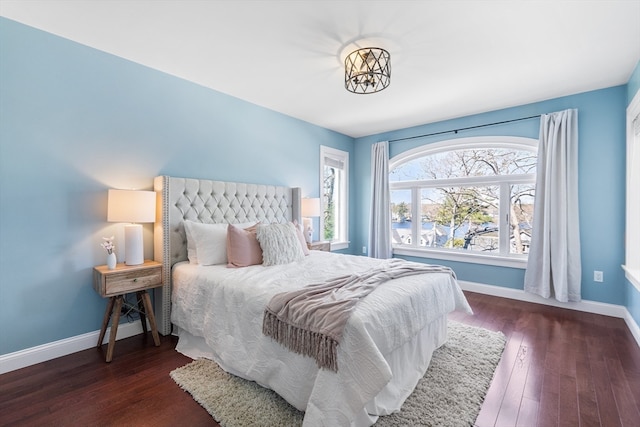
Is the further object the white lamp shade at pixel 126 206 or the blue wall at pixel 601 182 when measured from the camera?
the blue wall at pixel 601 182

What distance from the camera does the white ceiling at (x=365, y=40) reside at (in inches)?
78.2

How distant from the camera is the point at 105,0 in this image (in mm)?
1913

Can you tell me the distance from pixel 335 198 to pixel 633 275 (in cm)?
381

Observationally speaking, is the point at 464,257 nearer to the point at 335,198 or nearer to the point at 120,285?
the point at 335,198

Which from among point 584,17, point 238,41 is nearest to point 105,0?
point 238,41

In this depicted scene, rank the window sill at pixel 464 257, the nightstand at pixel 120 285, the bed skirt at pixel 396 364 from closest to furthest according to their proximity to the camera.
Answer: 1. the bed skirt at pixel 396 364
2. the nightstand at pixel 120 285
3. the window sill at pixel 464 257

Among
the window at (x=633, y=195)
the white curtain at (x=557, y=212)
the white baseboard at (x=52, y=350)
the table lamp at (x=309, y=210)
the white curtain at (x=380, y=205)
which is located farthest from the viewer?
the white curtain at (x=380, y=205)

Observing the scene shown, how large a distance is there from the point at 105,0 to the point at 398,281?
109 inches

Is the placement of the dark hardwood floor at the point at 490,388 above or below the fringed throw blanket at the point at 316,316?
below

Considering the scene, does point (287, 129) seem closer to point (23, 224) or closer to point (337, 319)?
point (23, 224)

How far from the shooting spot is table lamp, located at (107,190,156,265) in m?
2.38

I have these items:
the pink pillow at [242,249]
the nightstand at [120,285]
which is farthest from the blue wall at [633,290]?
the nightstand at [120,285]

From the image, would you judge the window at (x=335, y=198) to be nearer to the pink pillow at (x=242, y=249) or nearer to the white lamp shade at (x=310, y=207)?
the white lamp shade at (x=310, y=207)

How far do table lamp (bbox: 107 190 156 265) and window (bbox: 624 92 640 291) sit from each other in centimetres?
454
